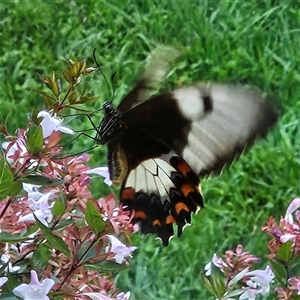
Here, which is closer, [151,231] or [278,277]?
[278,277]

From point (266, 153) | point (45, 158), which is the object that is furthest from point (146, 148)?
point (266, 153)

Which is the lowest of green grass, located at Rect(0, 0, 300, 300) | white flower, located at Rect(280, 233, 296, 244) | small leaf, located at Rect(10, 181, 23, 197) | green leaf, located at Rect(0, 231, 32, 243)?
green grass, located at Rect(0, 0, 300, 300)

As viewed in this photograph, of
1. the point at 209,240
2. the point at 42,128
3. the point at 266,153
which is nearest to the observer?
the point at 42,128

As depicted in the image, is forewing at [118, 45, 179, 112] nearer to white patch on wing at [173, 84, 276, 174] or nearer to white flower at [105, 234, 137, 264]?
white patch on wing at [173, 84, 276, 174]

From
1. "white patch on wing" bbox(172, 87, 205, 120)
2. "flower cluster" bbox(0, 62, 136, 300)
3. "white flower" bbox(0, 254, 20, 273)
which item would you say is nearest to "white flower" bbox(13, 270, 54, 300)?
"flower cluster" bbox(0, 62, 136, 300)

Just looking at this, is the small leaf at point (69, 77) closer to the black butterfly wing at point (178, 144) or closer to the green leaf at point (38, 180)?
the green leaf at point (38, 180)

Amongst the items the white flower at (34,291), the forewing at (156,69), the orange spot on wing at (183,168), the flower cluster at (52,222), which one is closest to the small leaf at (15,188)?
the flower cluster at (52,222)

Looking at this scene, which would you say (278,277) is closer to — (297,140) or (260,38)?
(297,140)
